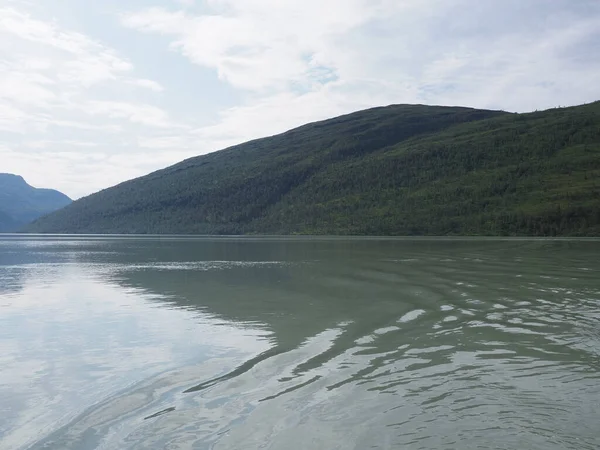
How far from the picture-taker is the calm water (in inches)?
324

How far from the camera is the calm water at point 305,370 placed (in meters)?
8.23

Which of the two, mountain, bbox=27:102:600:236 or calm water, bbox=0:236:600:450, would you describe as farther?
mountain, bbox=27:102:600:236

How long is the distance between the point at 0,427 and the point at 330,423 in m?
5.25

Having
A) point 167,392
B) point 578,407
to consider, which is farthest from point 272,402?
point 578,407

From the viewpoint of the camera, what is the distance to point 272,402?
9.67 m

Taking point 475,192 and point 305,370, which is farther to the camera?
point 475,192

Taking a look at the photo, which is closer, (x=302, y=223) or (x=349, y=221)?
(x=349, y=221)

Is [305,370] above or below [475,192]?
below

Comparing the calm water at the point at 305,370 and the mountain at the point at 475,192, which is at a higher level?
the mountain at the point at 475,192

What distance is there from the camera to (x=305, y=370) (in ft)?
38.9

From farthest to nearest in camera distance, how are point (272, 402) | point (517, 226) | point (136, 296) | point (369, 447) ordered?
1. point (517, 226)
2. point (136, 296)
3. point (272, 402)
4. point (369, 447)

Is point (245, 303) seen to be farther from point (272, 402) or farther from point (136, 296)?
point (272, 402)

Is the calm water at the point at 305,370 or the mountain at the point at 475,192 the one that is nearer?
the calm water at the point at 305,370

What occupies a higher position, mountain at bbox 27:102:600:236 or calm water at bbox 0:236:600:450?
mountain at bbox 27:102:600:236
